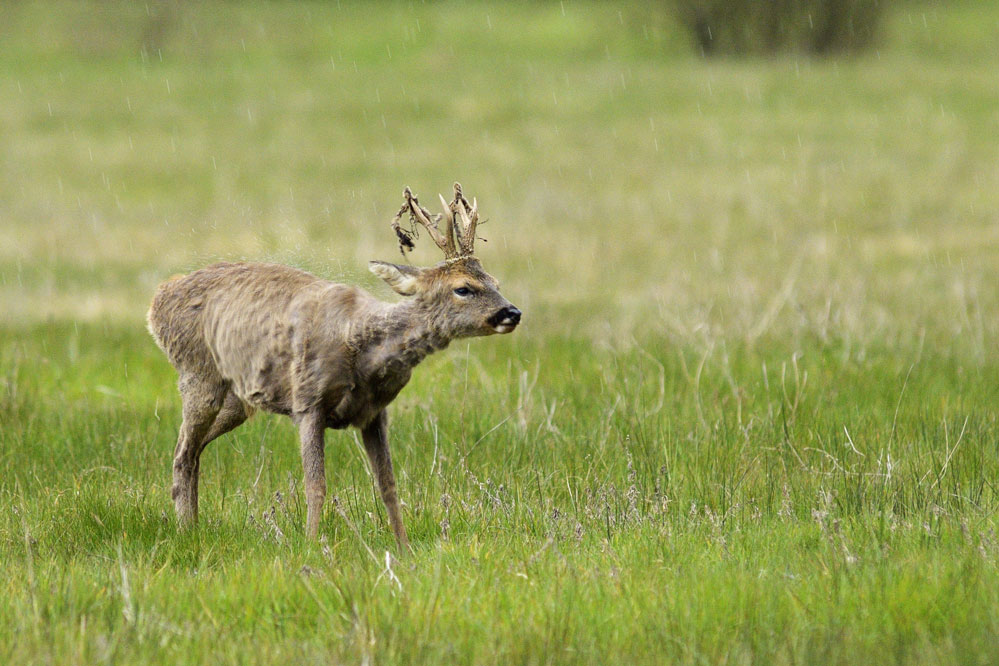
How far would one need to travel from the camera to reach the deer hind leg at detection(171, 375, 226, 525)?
5453 millimetres

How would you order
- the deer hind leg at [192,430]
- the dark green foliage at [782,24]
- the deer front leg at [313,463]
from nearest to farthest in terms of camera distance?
the deer front leg at [313,463]
the deer hind leg at [192,430]
the dark green foliage at [782,24]

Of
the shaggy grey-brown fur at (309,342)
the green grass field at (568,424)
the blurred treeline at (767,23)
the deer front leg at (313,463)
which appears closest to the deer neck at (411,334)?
the shaggy grey-brown fur at (309,342)

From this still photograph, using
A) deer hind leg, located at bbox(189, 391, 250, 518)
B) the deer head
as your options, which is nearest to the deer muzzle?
the deer head

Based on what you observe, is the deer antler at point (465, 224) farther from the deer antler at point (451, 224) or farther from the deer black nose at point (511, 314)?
the deer black nose at point (511, 314)

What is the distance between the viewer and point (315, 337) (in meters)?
4.90

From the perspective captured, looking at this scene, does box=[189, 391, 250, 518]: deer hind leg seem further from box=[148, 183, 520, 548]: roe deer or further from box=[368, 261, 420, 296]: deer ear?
box=[368, 261, 420, 296]: deer ear

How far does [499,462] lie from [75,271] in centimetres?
1030

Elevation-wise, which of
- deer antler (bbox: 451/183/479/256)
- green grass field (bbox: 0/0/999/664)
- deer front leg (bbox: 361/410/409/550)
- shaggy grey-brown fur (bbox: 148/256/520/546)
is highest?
deer antler (bbox: 451/183/479/256)

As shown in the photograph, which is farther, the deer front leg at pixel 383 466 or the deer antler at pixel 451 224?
the deer front leg at pixel 383 466

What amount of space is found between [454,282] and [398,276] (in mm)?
268

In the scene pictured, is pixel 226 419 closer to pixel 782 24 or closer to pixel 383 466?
pixel 383 466

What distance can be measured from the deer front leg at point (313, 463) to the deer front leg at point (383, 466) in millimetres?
243

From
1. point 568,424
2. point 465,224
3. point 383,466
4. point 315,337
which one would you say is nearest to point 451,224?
point 465,224

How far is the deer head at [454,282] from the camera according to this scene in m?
4.54
